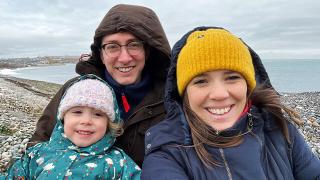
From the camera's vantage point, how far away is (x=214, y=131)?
3330 mm

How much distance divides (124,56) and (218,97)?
1.55 m

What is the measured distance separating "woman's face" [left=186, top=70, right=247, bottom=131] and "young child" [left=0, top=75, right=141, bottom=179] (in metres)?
0.98

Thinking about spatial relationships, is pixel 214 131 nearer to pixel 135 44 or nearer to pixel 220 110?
pixel 220 110

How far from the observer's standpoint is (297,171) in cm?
339

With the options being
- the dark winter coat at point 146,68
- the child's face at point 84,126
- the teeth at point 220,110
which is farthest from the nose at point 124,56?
the teeth at point 220,110

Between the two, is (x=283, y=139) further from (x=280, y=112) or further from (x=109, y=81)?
(x=109, y=81)

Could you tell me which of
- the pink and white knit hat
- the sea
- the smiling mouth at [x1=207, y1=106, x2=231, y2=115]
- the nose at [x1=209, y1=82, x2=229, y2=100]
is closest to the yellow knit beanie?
the nose at [x1=209, y1=82, x2=229, y2=100]

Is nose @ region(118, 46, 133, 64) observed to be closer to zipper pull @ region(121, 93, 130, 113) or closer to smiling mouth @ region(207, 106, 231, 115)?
zipper pull @ region(121, 93, 130, 113)

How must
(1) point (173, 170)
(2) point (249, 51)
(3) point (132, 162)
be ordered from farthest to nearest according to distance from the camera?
(3) point (132, 162) → (2) point (249, 51) → (1) point (173, 170)

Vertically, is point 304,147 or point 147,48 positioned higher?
point 147,48

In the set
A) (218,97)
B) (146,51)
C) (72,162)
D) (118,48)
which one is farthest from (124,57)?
(218,97)

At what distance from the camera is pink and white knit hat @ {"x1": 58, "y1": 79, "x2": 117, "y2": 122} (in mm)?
4094

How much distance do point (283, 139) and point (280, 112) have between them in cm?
25

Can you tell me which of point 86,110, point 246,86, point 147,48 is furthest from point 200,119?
point 147,48
